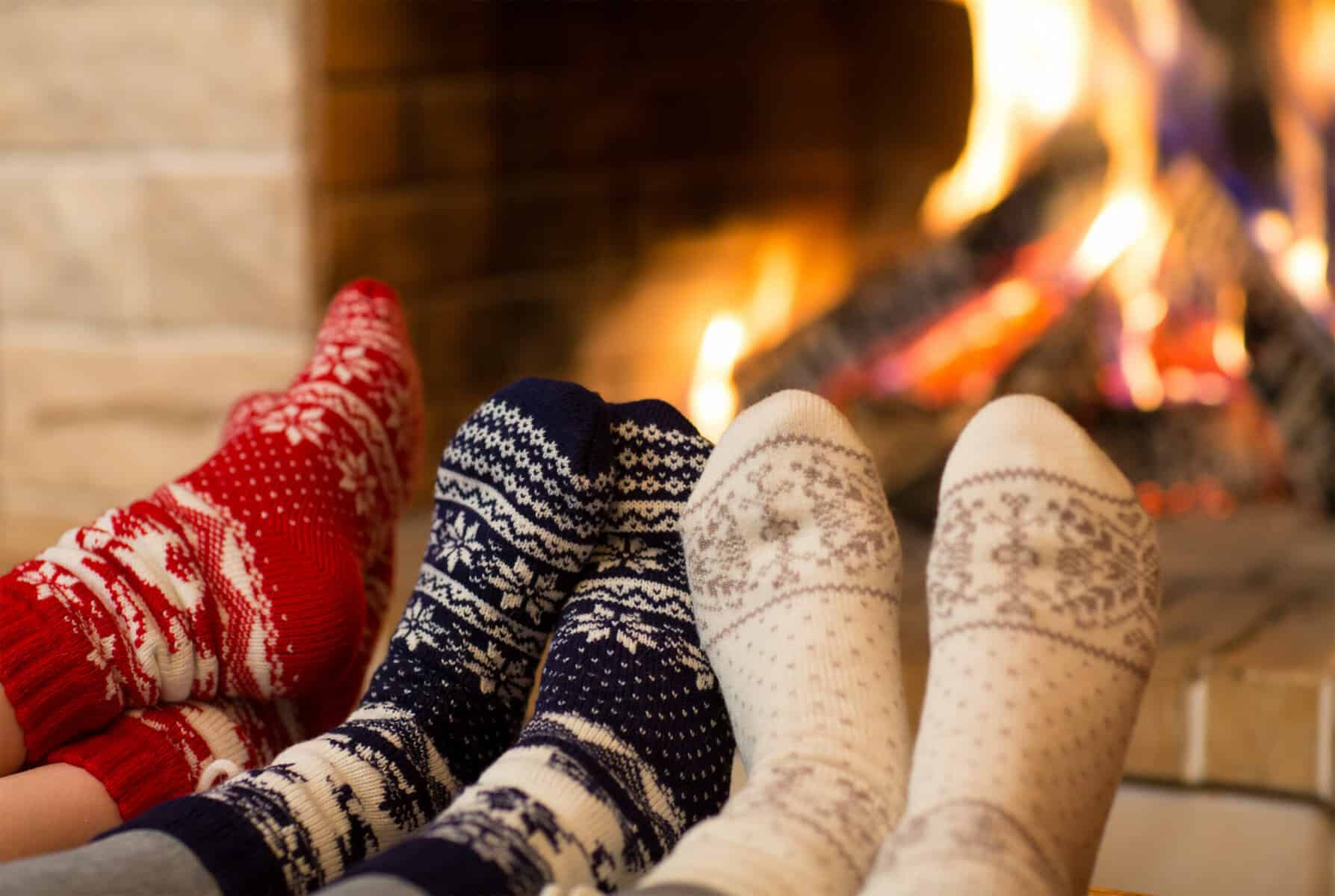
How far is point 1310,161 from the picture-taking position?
4.59ft

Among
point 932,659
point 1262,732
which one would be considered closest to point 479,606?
point 932,659

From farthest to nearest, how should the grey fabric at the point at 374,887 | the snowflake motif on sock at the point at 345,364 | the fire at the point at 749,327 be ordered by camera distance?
the fire at the point at 749,327
the snowflake motif on sock at the point at 345,364
the grey fabric at the point at 374,887

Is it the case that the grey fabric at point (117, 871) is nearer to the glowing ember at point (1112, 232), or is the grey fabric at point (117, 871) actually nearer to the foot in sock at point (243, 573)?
the foot in sock at point (243, 573)

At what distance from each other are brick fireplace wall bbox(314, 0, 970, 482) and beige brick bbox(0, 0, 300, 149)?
45 mm

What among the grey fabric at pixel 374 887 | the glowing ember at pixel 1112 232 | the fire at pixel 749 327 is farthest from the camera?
the fire at pixel 749 327

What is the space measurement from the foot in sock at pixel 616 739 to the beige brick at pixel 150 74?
61 cm

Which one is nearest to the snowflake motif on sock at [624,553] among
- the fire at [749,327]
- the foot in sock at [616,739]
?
the foot in sock at [616,739]

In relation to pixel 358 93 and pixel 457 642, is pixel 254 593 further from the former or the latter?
pixel 358 93

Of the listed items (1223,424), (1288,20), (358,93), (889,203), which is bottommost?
(1223,424)

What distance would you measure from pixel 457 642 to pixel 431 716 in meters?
0.05

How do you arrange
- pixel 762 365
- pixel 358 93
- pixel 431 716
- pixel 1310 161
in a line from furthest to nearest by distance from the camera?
1. pixel 762 365
2. pixel 1310 161
3. pixel 358 93
4. pixel 431 716

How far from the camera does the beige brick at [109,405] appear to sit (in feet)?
4.36

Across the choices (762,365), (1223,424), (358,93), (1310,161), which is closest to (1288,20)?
(1310,161)

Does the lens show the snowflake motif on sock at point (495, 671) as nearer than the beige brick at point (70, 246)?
Yes
